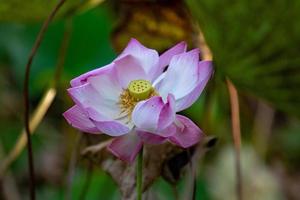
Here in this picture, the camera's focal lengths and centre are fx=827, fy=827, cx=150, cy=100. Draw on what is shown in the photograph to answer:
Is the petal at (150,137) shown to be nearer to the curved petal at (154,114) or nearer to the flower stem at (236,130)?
the curved petal at (154,114)

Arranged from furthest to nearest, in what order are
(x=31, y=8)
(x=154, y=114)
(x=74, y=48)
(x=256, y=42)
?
(x=74, y=48), (x=31, y=8), (x=256, y=42), (x=154, y=114)

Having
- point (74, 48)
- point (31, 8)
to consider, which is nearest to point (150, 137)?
point (31, 8)

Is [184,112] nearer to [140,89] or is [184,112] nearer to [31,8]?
[31,8]

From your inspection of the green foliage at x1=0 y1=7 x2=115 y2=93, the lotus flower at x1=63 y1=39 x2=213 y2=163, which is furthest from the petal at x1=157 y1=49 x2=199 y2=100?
the green foliage at x1=0 y1=7 x2=115 y2=93

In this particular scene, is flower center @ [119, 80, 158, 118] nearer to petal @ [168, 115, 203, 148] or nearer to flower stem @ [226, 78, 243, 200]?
petal @ [168, 115, 203, 148]

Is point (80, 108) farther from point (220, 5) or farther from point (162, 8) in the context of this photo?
point (162, 8)

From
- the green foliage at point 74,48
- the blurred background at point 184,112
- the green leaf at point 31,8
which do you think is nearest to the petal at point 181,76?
the blurred background at point 184,112

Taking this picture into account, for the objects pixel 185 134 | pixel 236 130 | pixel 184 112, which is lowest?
pixel 184 112
